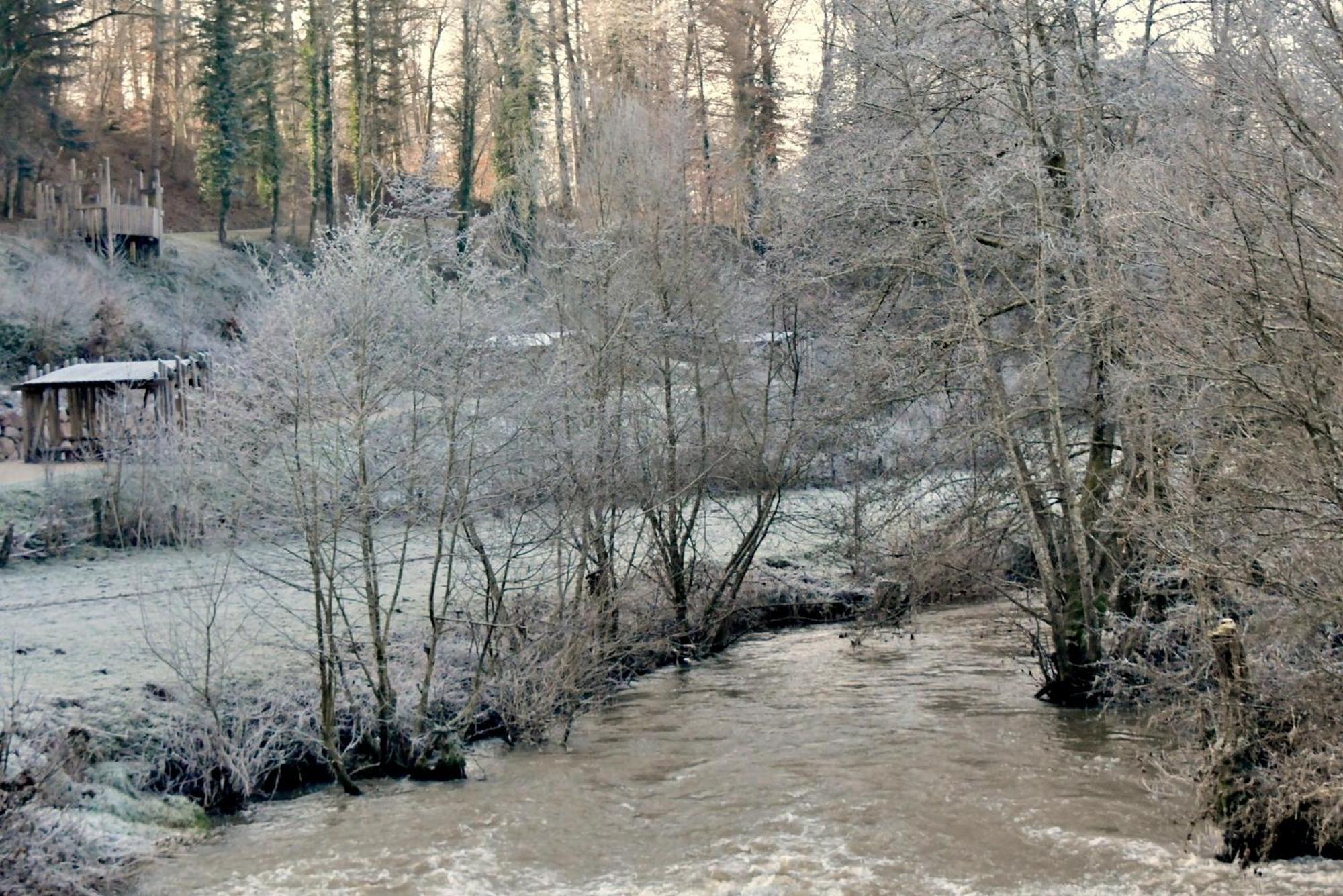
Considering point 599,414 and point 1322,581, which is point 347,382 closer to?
point 599,414

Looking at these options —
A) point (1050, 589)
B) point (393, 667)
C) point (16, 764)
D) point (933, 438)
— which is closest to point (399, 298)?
point (393, 667)

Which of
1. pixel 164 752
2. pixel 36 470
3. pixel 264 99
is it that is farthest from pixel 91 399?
pixel 264 99

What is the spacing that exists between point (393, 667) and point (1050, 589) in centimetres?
639

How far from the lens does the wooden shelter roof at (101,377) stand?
20.9 metres

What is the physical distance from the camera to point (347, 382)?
10570 millimetres

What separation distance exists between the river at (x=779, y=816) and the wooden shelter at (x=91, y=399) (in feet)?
35.0

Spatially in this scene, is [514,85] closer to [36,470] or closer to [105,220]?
[105,220]

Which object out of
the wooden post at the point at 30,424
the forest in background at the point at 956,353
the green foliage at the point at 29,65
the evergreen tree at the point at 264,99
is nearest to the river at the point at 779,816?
→ the forest in background at the point at 956,353

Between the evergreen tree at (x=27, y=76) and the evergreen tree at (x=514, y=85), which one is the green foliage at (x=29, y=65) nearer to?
the evergreen tree at (x=27, y=76)

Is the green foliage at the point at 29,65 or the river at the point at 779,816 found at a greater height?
the green foliage at the point at 29,65

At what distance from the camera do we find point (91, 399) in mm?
21859

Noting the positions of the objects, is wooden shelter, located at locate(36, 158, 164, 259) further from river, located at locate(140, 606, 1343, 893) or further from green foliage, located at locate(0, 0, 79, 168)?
river, located at locate(140, 606, 1343, 893)

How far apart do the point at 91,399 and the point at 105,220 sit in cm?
1614

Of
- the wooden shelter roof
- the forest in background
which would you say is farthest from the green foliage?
the forest in background
